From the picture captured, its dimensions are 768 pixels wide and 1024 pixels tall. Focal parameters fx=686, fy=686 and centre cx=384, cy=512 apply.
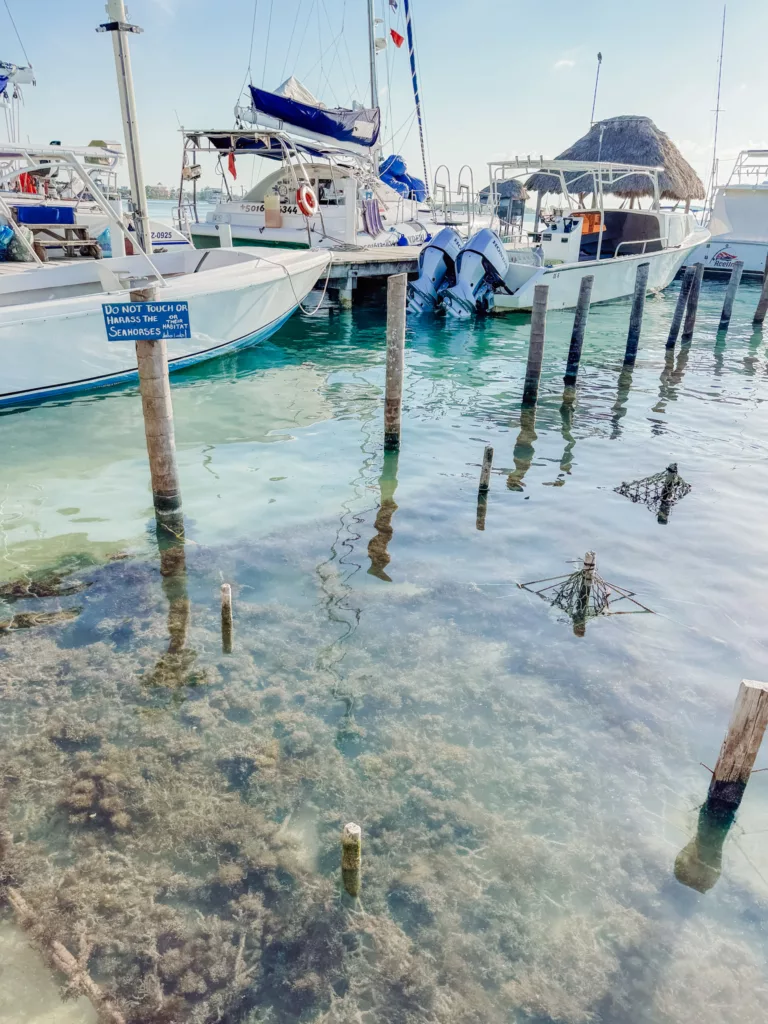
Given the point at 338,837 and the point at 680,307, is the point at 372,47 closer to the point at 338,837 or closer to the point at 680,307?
the point at 680,307

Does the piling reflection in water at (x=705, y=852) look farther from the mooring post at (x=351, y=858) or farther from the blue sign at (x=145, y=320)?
the blue sign at (x=145, y=320)

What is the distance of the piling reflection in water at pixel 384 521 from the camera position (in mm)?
5863

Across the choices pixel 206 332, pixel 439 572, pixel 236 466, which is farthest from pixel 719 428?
pixel 206 332

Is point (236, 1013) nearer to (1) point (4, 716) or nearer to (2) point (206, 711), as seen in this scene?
(2) point (206, 711)

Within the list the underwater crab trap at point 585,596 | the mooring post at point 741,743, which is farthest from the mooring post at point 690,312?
the mooring post at point 741,743

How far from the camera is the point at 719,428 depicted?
987 cm

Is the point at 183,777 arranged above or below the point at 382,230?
below

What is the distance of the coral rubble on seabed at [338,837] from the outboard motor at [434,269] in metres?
13.3

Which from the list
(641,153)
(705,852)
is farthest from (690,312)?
(641,153)

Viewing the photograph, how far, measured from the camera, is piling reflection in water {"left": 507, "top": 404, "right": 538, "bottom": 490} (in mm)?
7855

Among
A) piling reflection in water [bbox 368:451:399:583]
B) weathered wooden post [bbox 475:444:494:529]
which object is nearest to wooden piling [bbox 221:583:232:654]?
piling reflection in water [bbox 368:451:399:583]

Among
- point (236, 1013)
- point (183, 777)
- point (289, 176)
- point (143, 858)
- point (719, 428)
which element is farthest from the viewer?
point (289, 176)

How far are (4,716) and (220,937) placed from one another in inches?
78.2

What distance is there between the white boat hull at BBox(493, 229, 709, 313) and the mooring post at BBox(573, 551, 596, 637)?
37.5 ft
